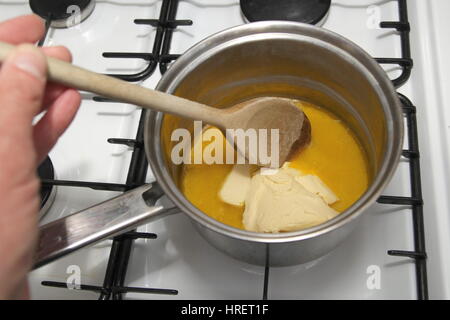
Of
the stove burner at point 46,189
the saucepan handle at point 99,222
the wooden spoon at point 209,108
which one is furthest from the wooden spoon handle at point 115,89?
the stove burner at point 46,189

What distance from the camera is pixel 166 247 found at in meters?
0.75

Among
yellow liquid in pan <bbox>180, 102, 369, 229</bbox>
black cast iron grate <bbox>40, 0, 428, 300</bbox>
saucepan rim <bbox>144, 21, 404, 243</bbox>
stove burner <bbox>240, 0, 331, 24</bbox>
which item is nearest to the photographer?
saucepan rim <bbox>144, 21, 404, 243</bbox>

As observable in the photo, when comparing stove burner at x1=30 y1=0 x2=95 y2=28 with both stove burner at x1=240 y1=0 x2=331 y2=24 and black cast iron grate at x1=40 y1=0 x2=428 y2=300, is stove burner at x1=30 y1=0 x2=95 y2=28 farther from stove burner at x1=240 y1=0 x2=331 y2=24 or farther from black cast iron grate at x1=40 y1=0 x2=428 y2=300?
stove burner at x1=240 y1=0 x2=331 y2=24

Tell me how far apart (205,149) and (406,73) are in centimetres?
42

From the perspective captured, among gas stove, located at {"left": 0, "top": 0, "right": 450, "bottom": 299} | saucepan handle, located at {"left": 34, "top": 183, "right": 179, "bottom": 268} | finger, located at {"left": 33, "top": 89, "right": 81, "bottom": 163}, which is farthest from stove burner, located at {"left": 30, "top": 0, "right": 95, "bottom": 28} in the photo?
saucepan handle, located at {"left": 34, "top": 183, "right": 179, "bottom": 268}

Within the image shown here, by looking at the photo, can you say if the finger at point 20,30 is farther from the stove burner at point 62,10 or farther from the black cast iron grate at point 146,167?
the stove burner at point 62,10

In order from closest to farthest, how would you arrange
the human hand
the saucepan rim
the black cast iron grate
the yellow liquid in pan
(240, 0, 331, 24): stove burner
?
the human hand → the saucepan rim → the black cast iron grate → the yellow liquid in pan → (240, 0, 331, 24): stove burner

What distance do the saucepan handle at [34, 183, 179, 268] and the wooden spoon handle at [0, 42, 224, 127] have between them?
12 cm

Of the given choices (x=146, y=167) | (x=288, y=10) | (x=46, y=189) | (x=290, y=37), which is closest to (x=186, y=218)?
(x=146, y=167)

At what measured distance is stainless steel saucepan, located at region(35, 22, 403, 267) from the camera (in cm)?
59

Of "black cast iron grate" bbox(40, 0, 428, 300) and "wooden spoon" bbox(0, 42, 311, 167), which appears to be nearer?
"wooden spoon" bbox(0, 42, 311, 167)

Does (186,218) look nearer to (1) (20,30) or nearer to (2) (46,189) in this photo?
(2) (46,189)

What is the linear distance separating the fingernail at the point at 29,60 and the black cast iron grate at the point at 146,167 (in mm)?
306
